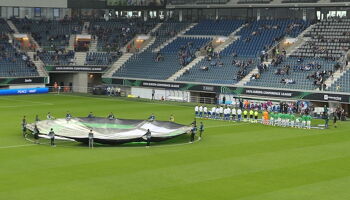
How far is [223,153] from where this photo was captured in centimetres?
4094

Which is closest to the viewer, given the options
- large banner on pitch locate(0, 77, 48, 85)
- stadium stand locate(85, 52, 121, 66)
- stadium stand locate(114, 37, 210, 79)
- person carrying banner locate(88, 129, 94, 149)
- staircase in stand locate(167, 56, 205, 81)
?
person carrying banner locate(88, 129, 94, 149)

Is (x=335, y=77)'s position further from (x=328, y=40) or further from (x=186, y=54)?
(x=186, y=54)

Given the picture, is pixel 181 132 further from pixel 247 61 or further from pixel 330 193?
pixel 247 61

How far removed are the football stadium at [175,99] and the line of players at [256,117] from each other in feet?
0.35

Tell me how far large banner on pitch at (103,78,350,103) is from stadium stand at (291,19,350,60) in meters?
7.77

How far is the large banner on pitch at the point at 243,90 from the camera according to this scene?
6600cm

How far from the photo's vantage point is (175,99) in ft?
256

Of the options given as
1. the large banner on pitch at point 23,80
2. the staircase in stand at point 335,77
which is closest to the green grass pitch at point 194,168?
the staircase in stand at point 335,77

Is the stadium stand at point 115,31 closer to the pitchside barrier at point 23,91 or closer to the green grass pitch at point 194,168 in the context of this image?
the pitchside barrier at point 23,91

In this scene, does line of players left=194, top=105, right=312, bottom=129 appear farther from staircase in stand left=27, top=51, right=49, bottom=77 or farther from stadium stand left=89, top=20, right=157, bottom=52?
stadium stand left=89, top=20, right=157, bottom=52

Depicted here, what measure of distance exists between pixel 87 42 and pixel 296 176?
61725mm

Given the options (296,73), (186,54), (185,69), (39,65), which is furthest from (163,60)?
(296,73)

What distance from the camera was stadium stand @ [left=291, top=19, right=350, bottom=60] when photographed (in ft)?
244

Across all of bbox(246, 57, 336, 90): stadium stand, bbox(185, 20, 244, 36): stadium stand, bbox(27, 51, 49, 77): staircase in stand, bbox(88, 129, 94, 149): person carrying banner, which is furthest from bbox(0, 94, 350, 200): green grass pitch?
bbox(185, 20, 244, 36): stadium stand
